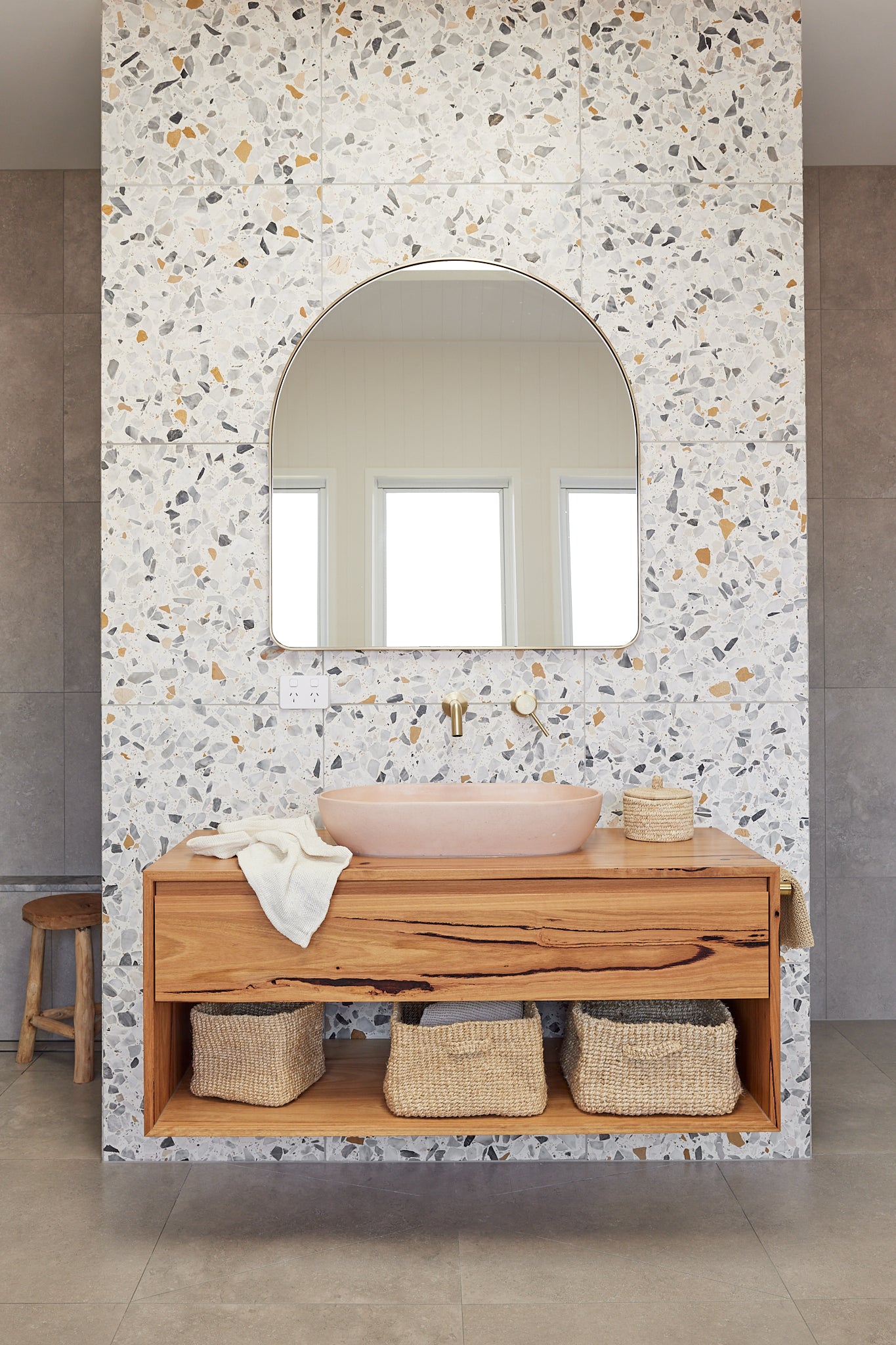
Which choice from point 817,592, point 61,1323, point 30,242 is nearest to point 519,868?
point 61,1323

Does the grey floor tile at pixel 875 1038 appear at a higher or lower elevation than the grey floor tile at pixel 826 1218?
higher

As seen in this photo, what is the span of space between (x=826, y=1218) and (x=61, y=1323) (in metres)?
1.60

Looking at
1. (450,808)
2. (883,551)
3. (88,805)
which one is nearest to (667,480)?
(450,808)

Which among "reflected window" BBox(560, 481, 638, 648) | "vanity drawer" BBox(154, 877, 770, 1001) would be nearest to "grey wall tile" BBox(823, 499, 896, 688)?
"reflected window" BBox(560, 481, 638, 648)

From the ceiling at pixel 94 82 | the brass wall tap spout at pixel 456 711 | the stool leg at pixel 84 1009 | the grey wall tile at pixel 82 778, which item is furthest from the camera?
the grey wall tile at pixel 82 778

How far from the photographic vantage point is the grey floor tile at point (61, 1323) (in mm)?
1830

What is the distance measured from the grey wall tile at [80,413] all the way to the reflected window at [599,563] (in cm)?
182

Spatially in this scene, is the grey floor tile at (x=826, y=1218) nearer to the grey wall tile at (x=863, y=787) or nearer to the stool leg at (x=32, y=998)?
the grey wall tile at (x=863, y=787)

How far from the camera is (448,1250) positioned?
213 centimetres

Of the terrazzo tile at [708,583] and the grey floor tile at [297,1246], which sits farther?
the terrazzo tile at [708,583]

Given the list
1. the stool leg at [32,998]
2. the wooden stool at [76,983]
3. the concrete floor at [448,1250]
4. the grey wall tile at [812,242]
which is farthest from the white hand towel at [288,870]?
the grey wall tile at [812,242]

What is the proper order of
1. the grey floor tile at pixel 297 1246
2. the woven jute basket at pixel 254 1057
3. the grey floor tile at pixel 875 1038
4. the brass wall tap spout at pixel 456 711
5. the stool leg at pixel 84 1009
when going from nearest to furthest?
the grey floor tile at pixel 297 1246, the woven jute basket at pixel 254 1057, the brass wall tap spout at pixel 456 711, the stool leg at pixel 84 1009, the grey floor tile at pixel 875 1038

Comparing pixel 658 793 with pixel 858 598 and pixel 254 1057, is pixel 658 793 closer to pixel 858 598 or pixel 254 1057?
pixel 254 1057

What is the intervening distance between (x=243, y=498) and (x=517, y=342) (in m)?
0.81
